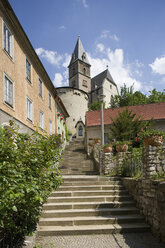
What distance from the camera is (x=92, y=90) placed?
165ft

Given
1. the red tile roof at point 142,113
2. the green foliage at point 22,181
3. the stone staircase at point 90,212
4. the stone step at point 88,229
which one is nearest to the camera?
the green foliage at point 22,181

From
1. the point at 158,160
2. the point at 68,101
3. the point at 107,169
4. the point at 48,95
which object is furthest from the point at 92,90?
the point at 158,160

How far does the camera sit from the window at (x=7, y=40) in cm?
939

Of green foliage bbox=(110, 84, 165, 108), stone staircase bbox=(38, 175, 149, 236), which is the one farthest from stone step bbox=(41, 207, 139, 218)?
green foliage bbox=(110, 84, 165, 108)

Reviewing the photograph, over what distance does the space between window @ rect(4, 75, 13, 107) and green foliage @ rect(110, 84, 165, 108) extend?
25.3 meters

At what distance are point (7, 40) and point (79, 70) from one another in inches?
1646

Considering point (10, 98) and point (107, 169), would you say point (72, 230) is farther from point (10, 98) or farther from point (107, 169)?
point (10, 98)

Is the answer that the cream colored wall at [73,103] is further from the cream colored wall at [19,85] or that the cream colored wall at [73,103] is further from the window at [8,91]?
the window at [8,91]

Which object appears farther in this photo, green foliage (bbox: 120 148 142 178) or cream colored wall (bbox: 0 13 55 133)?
cream colored wall (bbox: 0 13 55 133)

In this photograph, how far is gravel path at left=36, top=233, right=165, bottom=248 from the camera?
13.7 feet

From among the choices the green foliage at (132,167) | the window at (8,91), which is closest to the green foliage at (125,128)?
the green foliage at (132,167)

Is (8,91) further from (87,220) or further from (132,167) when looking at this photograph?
(87,220)

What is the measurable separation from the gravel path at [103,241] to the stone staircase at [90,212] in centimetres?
17

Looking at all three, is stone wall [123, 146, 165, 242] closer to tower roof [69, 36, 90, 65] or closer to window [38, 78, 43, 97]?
window [38, 78, 43, 97]
